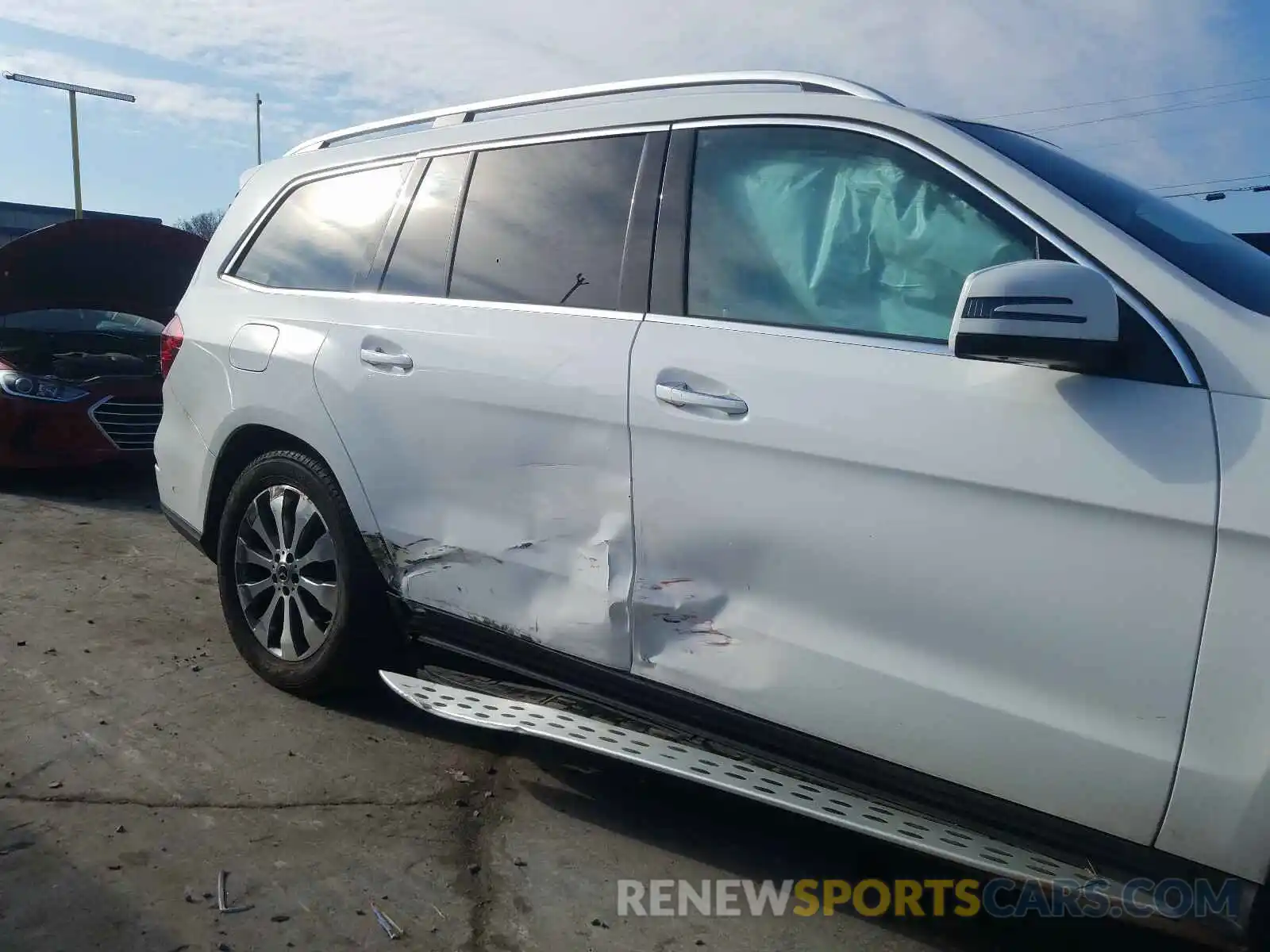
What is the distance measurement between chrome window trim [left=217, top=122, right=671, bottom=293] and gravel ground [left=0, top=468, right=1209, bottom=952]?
1477 mm

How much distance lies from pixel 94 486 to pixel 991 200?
7.25m

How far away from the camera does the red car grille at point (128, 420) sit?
7465 millimetres

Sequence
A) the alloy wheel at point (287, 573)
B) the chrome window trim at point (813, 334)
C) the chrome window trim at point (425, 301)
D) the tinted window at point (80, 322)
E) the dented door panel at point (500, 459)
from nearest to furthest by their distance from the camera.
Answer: the chrome window trim at point (813, 334), the dented door panel at point (500, 459), the chrome window trim at point (425, 301), the alloy wheel at point (287, 573), the tinted window at point (80, 322)

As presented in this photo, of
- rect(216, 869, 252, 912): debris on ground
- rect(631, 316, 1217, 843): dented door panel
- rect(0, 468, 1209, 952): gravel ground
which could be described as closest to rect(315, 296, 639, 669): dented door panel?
rect(631, 316, 1217, 843): dented door panel

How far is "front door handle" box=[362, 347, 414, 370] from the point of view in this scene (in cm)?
335

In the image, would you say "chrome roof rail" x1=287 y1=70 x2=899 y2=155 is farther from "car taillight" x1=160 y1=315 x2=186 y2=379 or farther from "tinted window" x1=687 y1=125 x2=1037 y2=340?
"car taillight" x1=160 y1=315 x2=186 y2=379

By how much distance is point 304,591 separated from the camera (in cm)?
374

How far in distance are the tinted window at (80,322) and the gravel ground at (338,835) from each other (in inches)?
188

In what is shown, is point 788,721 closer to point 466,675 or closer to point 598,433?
point 598,433

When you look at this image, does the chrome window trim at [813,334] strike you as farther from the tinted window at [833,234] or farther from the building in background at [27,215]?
the building in background at [27,215]

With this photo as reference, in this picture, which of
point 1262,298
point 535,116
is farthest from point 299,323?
point 1262,298

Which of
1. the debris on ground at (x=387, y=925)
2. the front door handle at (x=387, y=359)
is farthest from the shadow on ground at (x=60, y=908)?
the front door handle at (x=387, y=359)

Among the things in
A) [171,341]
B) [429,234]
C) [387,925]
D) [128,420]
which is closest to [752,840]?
[387,925]

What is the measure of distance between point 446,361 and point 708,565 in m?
1.07
